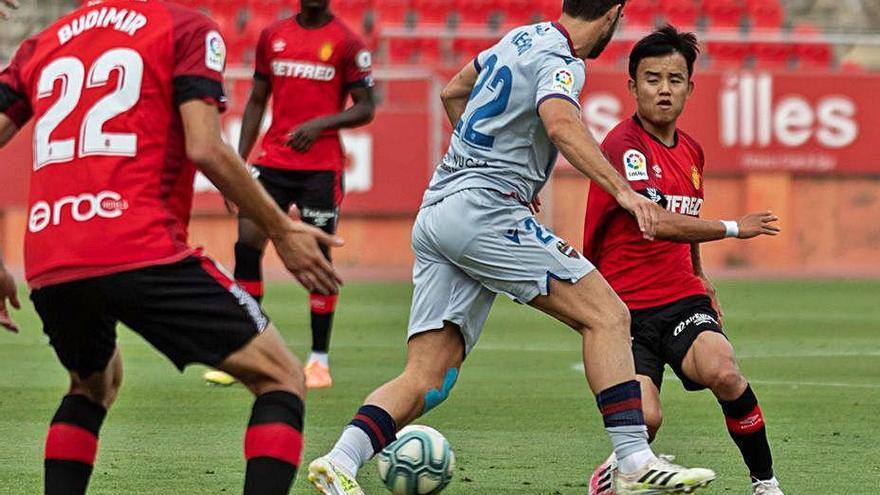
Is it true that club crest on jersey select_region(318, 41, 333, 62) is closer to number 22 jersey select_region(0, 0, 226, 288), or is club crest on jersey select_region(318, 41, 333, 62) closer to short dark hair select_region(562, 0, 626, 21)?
short dark hair select_region(562, 0, 626, 21)

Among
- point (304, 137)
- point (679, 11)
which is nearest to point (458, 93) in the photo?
point (304, 137)

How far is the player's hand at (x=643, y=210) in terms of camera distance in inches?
217

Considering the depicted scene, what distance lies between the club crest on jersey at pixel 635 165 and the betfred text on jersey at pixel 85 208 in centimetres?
241

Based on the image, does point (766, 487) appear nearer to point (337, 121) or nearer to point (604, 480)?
point (604, 480)

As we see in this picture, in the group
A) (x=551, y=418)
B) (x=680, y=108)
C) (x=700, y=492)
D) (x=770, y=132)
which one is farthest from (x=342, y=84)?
(x=770, y=132)

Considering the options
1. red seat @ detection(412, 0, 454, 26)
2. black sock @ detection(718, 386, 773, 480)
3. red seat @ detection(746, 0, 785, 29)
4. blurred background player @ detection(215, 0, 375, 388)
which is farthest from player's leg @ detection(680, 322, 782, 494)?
red seat @ detection(746, 0, 785, 29)

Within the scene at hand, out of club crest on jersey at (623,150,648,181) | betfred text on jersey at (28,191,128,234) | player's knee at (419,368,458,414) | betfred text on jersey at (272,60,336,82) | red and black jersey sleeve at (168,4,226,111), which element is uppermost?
red and black jersey sleeve at (168,4,226,111)

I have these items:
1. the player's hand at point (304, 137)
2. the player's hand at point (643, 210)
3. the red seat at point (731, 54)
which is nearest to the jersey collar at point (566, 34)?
the player's hand at point (643, 210)

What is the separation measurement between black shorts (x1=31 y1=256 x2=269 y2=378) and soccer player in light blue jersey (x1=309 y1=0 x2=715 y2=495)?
3.36 feet

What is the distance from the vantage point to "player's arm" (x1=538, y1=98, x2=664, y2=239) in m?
5.54

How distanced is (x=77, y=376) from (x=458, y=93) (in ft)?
7.08

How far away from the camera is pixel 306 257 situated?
14.8ft

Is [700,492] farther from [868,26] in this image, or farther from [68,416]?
[868,26]

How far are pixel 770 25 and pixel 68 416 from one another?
61.8 ft
